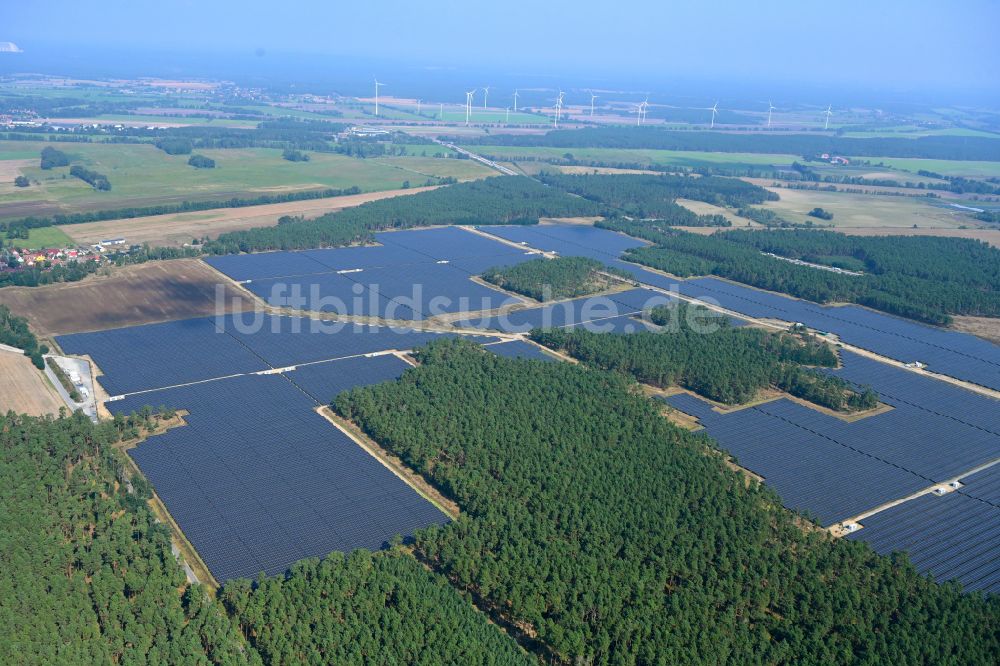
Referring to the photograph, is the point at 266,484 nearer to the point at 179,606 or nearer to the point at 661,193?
the point at 179,606

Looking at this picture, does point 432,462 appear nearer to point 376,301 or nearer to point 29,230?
point 376,301

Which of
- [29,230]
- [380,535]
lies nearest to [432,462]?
[380,535]

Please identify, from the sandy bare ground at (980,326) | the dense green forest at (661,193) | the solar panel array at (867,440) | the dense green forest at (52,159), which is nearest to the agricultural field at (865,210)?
the dense green forest at (661,193)

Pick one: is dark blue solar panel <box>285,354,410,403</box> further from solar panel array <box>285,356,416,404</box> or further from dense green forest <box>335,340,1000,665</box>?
dense green forest <box>335,340,1000,665</box>

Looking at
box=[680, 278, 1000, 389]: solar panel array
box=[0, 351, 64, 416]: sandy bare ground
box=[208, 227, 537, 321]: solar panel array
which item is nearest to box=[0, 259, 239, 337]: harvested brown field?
box=[208, 227, 537, 321]: solar panel array

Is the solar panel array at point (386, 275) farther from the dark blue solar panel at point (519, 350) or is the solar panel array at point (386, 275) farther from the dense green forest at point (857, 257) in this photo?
the dense green forest at point (857, 257)

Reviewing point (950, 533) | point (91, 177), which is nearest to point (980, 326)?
point (950, 533)
